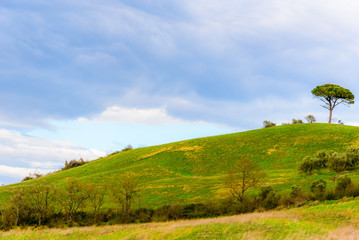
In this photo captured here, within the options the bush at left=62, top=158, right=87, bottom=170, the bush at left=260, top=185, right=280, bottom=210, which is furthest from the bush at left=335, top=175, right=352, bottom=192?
the bush at left=62, top=158, right=87, bottom=170

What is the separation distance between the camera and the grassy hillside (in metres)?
61.5

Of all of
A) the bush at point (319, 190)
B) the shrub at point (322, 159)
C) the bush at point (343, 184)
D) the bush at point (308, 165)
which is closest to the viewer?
the bush at point (319, 190)

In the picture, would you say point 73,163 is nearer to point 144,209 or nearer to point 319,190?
point 144,209

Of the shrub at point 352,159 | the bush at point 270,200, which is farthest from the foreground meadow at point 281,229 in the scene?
the shrub at point 352,159

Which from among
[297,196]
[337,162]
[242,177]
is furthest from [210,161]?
[297,196]

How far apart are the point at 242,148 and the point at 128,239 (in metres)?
73.1

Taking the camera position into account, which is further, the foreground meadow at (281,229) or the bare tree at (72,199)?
the bare tree at (72,199)

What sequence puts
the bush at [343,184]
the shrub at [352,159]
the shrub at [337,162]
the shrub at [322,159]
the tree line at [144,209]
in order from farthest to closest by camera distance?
1. the shrub at [322,159]
2. the shrub at [352,159]
3. the shrub at [337,162]
4. the tree line at [144,209]
5. the bush at [343,184]

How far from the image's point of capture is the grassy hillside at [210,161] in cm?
6147

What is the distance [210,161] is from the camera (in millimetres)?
88938

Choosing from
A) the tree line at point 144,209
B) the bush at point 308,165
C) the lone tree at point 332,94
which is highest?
the lone tree at point 332,94

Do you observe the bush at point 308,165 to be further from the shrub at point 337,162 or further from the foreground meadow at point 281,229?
the foreground meadow at point 281,229

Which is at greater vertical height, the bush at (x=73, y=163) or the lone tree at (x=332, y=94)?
the lone tree at (x=332, y=94)

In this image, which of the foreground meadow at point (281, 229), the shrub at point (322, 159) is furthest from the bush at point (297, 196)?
the shrub at point (322, 159)
